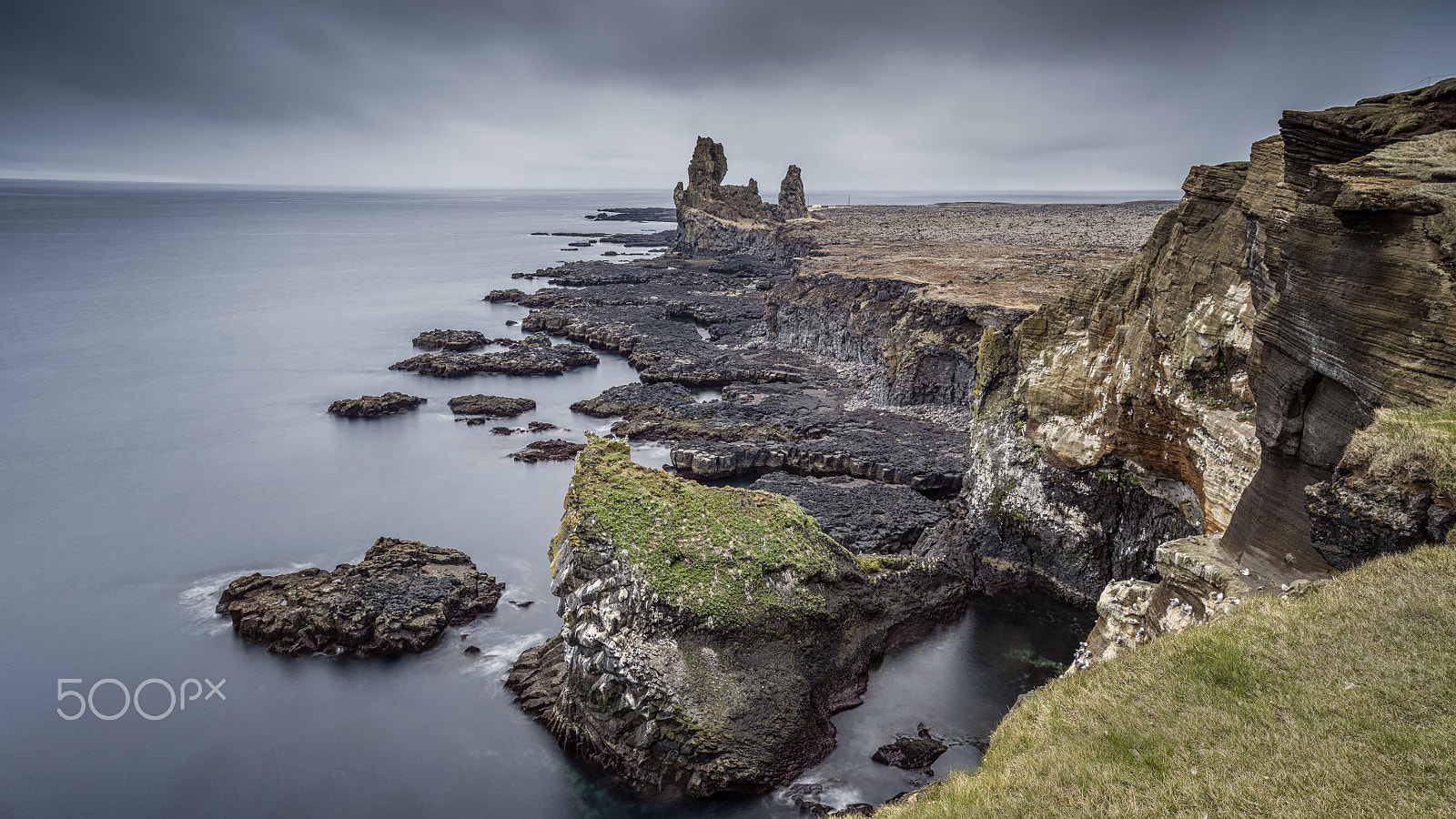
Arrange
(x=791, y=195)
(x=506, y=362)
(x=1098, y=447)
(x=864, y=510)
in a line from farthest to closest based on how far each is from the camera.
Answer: (x=791, y=195), (x=506, y=362), (x=864, y=510), (x=1098, y=447)

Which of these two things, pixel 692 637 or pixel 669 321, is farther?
pixel 669 321

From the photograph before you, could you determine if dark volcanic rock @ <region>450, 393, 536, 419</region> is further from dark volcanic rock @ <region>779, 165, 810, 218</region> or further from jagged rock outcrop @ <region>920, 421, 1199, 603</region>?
dark volcanic rock @ <region>779, 165, 810, 218</region>

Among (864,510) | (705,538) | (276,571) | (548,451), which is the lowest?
(276,571)

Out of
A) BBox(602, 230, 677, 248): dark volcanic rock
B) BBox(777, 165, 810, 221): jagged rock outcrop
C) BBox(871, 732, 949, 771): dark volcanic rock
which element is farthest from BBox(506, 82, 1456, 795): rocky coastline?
BBox(602, 230, 677, 248): dark volcanic rock

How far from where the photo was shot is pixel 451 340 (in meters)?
77.1

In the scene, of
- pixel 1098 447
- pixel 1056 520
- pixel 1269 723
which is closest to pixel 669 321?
pixel 1056 520

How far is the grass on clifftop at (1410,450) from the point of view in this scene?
39.1ft

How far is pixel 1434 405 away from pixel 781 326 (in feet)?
201

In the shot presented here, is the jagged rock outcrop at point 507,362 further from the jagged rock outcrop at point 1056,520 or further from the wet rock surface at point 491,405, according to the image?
the jagged rock outcrop at point 1056,520

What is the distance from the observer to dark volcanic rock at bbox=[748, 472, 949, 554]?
3288cm

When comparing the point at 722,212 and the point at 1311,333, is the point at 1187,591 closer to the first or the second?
the point at 1311,333

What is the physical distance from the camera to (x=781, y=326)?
72938mm

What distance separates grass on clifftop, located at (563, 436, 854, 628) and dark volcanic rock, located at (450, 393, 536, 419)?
31.7 m

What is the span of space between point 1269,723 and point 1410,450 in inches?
201
